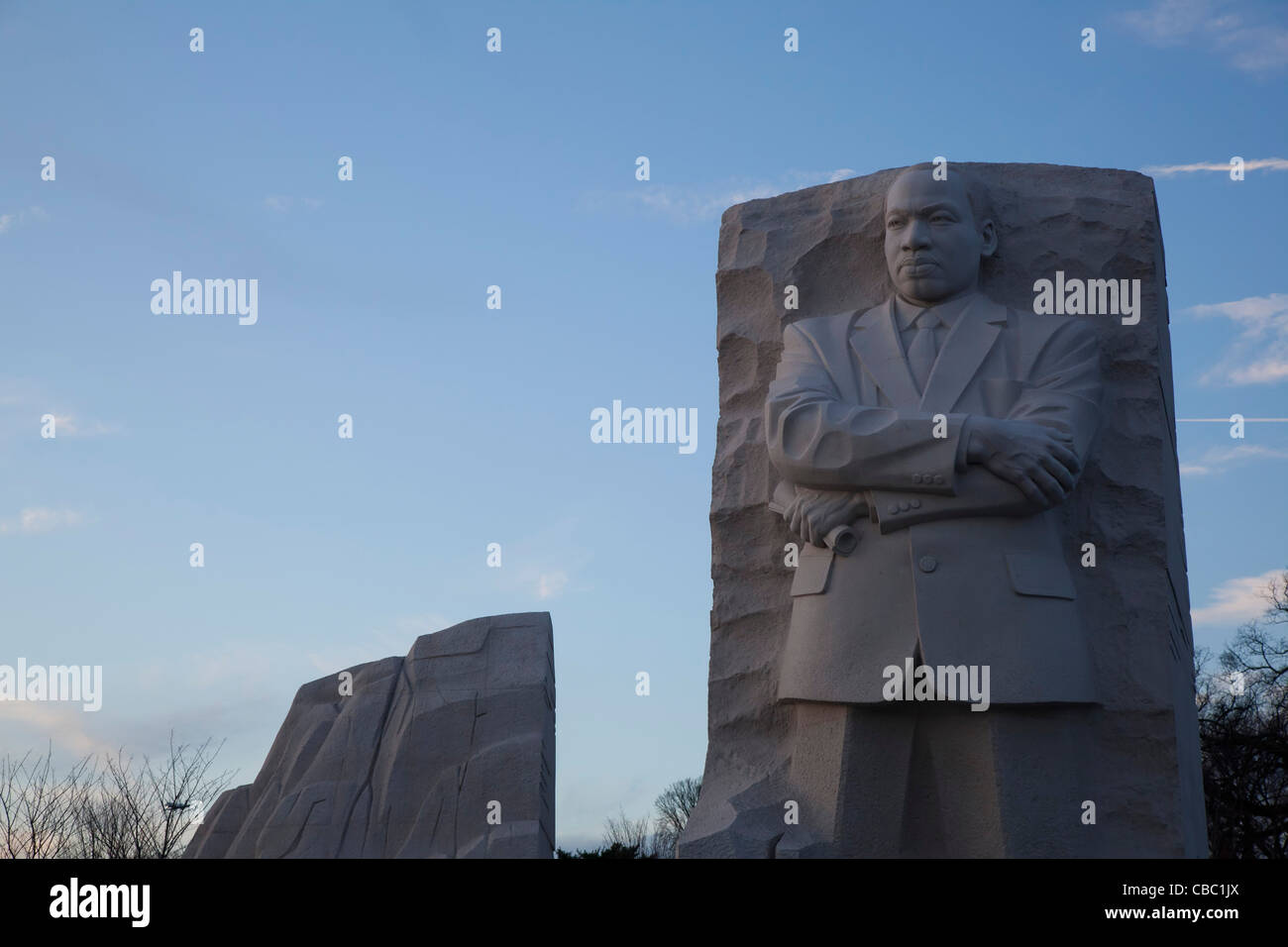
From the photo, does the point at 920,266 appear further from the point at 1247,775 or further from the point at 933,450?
the point at 1247,775

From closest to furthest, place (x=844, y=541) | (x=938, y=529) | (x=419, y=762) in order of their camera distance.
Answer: (x=938, y=529)
(x=844, y=541)
(x=419, y=762)

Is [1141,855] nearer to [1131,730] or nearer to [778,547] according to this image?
[1131,730]

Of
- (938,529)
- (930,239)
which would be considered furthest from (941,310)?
(938,529)

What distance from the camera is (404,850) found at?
363 inches

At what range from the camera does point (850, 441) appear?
18.4 feet

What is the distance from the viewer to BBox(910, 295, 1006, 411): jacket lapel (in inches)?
229

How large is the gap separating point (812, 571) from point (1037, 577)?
872 mm

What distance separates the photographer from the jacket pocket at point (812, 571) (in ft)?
18.8

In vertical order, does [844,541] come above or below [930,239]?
below

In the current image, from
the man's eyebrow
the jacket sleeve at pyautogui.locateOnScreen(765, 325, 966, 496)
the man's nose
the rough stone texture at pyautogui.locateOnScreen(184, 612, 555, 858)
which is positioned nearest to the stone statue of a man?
the jacket sleeve at pyautogui.locateOnScreen(765, 325, 966, 496)

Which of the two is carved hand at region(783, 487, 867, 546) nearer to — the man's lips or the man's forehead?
the man's lips

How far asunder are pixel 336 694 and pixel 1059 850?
19.5 ft
